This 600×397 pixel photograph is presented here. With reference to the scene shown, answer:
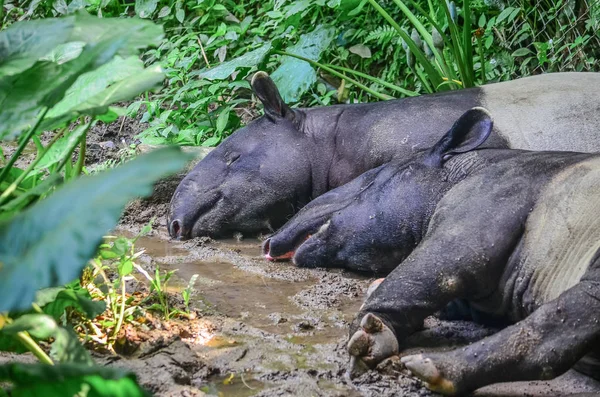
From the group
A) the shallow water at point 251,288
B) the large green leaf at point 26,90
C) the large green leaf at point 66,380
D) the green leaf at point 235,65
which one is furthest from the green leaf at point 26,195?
the green leaf at point 235,65

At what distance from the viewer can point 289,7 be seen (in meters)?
6.42

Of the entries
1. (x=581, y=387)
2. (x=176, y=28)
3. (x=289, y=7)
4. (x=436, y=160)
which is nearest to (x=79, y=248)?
(x=581, y=387)

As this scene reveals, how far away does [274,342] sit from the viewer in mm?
3043

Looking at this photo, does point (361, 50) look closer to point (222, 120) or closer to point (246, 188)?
point (222, 120)

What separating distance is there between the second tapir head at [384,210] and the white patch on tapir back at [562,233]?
1.73 feet

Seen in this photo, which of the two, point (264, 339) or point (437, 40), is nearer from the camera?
point (264, 339)

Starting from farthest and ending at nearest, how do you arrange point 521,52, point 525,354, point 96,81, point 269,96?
point 521,52 → point 269,96 → point 525,354 → point 96,81

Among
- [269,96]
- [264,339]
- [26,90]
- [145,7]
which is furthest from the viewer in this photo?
[145,7]

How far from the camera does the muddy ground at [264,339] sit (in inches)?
102

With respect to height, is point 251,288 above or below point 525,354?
below

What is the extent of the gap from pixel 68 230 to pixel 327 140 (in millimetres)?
3966

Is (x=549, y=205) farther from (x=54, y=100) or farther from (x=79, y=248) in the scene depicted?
(x=79, y=248)

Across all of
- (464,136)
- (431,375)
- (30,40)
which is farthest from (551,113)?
(30,40)

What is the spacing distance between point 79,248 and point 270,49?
469 cm
